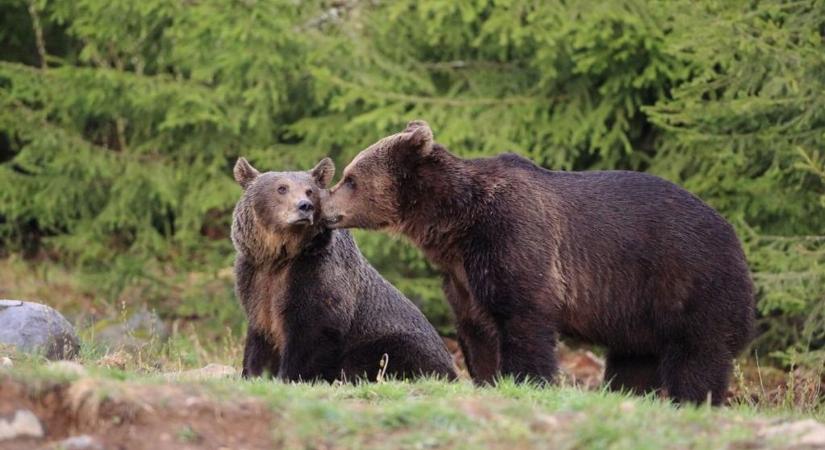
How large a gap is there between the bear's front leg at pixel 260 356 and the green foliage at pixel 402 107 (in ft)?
15.5

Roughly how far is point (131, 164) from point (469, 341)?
30.0 feet

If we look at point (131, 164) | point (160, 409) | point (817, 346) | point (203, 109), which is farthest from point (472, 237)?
point (131, 164)

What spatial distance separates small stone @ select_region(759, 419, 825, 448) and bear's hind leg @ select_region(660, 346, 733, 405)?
184cm

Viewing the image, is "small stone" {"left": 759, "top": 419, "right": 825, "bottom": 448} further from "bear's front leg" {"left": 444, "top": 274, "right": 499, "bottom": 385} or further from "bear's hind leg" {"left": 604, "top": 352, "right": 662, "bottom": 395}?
"bear's front leg" {"left": 444, "top": 274, "right": 499, "bottom": 385}

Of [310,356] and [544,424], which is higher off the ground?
[544,424]

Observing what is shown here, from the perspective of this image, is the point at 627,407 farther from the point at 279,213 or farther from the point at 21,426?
the point at 279,213

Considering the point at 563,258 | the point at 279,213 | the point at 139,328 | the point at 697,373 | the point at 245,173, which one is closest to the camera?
the point at 697,373

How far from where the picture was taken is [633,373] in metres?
8.57

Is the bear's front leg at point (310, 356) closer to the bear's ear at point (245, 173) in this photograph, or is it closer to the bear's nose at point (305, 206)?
the bear's nose at point (305, 206)

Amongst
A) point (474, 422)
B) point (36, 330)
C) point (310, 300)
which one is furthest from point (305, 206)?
point (474, 422)

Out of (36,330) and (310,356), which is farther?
(36,330)

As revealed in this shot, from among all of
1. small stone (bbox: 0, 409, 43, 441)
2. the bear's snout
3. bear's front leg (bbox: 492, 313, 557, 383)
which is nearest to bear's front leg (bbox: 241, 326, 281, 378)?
the bear's snout

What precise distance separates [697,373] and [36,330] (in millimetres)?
4347

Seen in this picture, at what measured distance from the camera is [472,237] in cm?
812
